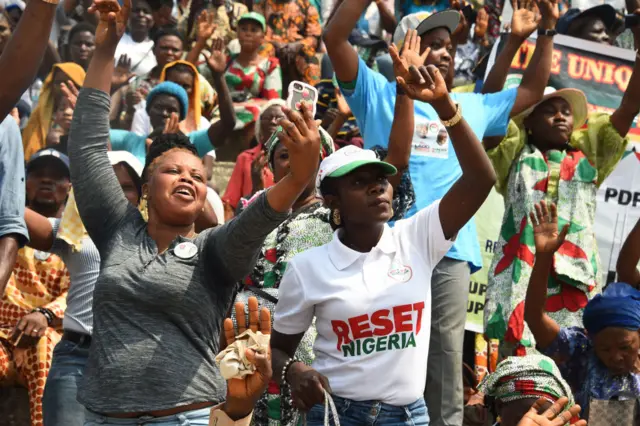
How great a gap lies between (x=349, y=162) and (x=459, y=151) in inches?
17.6

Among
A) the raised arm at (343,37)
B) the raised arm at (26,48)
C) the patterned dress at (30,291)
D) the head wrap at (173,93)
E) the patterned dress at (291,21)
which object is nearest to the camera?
the raised arm at (26,48)

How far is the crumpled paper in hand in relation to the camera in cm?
356

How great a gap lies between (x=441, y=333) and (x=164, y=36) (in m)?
6.43

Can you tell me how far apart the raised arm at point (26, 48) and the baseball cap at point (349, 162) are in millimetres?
1243

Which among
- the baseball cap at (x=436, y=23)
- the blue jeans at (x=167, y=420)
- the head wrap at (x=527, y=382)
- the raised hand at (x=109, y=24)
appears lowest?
the head wrap at (x=527, y=382)

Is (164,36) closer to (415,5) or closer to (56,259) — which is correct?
(415,5)

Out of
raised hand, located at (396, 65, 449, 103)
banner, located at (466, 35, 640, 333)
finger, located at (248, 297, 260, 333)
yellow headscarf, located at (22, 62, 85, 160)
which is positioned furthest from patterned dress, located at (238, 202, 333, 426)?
yellow headscarf, located at (22, 62, 85, 160)

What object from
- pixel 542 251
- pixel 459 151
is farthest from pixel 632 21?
pixel 459 151

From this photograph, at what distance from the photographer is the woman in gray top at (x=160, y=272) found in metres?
3.95

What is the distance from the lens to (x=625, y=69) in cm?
853

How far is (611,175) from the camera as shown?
27.1 feet

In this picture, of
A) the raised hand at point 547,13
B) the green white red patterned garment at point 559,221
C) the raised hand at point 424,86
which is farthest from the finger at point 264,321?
the raised hand at point 547,13

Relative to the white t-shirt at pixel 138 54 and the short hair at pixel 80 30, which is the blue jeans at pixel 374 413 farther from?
the short hair at pixel 80 30

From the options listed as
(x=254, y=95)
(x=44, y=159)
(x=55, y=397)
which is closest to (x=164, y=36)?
(x=254, y=95)
